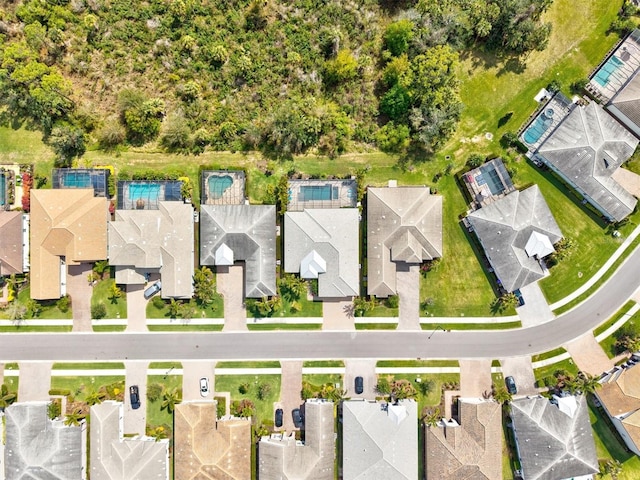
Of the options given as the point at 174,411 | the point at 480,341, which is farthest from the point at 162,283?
the point at 480,341

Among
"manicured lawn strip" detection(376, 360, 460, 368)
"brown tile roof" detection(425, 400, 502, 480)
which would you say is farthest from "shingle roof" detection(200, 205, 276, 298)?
"brown tile roof" detection(425, 400, 502, 480)

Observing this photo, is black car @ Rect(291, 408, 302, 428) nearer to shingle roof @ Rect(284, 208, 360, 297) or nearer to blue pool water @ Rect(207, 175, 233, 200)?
shingle roof @ Rect(284, 208, 360, 297)

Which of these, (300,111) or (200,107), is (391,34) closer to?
(300,111)

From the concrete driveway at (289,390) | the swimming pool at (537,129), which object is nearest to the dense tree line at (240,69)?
the swimming pool at (537,129)

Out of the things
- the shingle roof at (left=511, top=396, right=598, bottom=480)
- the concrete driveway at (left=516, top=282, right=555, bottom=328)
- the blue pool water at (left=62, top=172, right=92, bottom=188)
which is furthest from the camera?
the concrete driveway at (left=516, top=282, right=555, bottom=328)

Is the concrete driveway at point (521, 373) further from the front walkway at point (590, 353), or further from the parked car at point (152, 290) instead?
the parked car at point (152, 290)

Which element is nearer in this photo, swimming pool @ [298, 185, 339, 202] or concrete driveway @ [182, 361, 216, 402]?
Result: swimming pool @ [298, 185, 339, 202]

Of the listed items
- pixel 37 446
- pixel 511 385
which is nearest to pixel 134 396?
pixel 37 446
